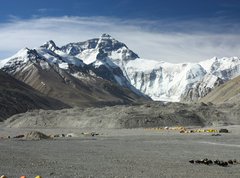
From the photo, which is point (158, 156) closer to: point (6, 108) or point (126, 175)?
point (126, 175)

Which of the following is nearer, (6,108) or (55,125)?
(55,125)

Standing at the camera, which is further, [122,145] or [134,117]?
[134,117]

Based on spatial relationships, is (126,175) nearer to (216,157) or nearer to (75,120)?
(216,157)

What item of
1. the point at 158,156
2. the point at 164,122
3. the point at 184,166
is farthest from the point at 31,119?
the point at 184,166

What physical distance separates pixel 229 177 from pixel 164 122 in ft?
284

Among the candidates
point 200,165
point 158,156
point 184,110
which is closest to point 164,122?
point 184,110

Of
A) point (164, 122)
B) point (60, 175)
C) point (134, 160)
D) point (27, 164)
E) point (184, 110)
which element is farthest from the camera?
point (184, 110)

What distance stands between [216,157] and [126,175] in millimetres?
14520

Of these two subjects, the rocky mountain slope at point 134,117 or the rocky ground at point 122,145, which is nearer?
the rocky ground at point 122,145

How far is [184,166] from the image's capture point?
3147 cm

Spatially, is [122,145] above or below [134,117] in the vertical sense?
below

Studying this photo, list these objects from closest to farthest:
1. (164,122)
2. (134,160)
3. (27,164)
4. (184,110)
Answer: (27,164), (134,160), (164,122), (184,110)

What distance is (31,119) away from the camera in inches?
5049

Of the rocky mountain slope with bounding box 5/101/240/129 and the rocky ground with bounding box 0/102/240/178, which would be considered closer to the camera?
the rocky ground with bounding box 0/102/240/178
